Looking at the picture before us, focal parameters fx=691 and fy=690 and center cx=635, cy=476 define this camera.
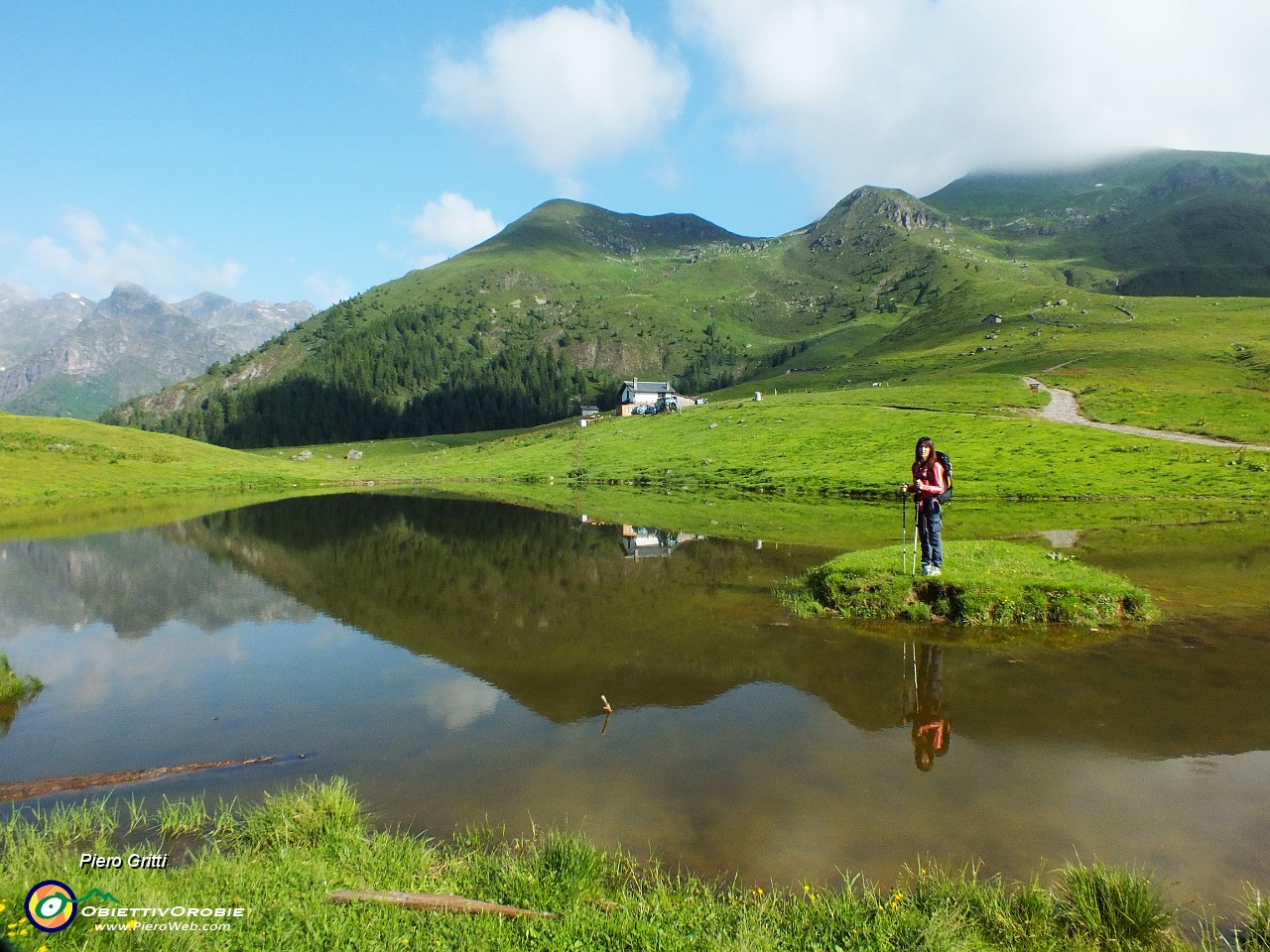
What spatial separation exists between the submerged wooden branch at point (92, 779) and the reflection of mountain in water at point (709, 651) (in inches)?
209

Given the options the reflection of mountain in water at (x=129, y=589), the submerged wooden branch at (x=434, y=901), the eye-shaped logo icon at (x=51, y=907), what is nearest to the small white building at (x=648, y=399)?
the reflection of mountain in water at (x=129, y=589)

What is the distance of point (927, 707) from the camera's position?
12.7 meters

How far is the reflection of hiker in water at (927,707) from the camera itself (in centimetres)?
1102

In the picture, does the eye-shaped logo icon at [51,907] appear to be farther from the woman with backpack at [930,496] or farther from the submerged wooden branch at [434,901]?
the woman with backpack at [930,496]

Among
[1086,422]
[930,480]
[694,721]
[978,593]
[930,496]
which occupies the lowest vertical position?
[694,721]

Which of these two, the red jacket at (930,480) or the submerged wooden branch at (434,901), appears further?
the red jacket at (930,480)

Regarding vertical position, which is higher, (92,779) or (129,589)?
(129,589)

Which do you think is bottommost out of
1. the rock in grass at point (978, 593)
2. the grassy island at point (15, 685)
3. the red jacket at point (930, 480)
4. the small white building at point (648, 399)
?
the rock in grass at point (978, 593)

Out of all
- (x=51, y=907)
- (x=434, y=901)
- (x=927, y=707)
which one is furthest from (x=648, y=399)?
(x=51, y=907)

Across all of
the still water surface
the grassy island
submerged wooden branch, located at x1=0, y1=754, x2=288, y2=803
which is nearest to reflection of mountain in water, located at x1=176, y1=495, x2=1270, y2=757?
the still water surface

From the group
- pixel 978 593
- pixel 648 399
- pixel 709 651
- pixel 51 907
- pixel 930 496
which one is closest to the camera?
pixel 51 907

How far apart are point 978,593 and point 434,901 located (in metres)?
15.7

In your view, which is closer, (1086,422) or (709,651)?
(709,651)

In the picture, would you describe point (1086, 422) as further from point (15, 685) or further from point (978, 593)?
point (15, 685)
